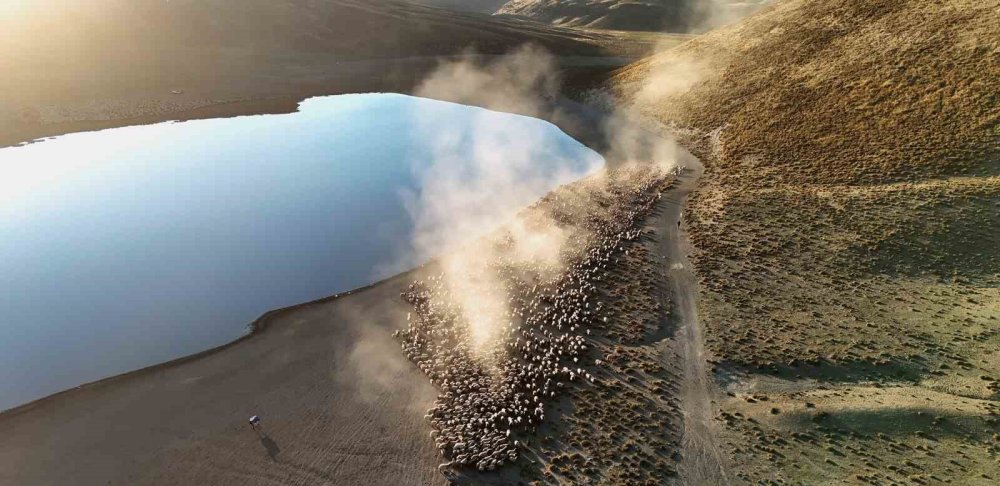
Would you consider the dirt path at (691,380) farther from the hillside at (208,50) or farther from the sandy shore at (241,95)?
the hillside at (208,50)

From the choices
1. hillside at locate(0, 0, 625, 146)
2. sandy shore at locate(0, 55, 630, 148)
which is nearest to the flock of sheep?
sandy shore at locate(0, 55, 630, 148)

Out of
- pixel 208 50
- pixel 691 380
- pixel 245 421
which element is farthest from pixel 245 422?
pixel 208 50

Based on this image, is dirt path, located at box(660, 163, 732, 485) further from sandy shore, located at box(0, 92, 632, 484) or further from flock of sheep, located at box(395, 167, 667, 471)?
sandy shore, located at box(0, 92, 632, 484)

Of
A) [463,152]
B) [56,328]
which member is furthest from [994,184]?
[56,328]

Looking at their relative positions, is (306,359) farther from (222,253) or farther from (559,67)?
(559,67)

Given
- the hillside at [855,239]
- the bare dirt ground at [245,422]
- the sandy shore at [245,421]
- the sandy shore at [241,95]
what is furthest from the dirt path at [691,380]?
the sandy shore at [241,95]

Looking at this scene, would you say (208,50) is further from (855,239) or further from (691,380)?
(855,239)
